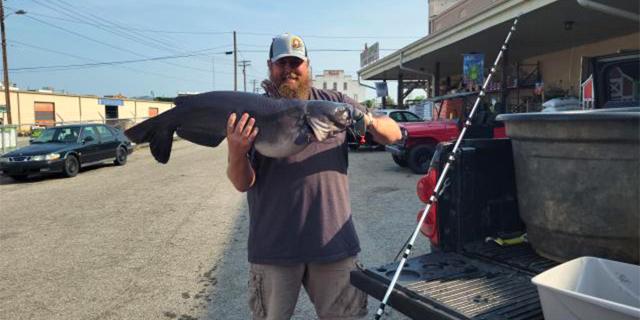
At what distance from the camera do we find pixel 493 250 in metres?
2.54

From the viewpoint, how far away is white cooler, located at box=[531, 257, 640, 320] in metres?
1.58

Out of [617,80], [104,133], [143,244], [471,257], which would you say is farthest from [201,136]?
[104,133]

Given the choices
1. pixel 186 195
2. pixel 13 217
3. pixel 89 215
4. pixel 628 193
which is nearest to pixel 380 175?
pixel 186 195

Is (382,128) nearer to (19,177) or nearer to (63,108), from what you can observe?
(19,177)

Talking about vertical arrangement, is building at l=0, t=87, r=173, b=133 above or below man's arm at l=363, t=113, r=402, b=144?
above

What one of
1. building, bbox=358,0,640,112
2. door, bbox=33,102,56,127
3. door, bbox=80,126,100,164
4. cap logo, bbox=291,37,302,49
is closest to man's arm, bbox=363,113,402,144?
cap logo, bbox=291,37,302,49

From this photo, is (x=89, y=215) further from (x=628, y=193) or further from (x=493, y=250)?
(x=628, y=193)

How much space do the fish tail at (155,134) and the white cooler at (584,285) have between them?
173 centimetres

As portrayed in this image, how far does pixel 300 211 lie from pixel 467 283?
82cm

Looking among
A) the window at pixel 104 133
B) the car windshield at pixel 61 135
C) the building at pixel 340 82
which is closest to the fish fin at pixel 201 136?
the car windshield at pixel 61 135

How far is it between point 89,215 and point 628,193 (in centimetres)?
795

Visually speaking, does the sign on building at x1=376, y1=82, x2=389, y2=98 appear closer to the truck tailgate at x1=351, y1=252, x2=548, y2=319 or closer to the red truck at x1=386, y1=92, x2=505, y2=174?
the red truck at x1=386, y1=92, x2=505, y2=174

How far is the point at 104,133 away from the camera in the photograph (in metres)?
15.0

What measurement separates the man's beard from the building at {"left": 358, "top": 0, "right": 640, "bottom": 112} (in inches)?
110
